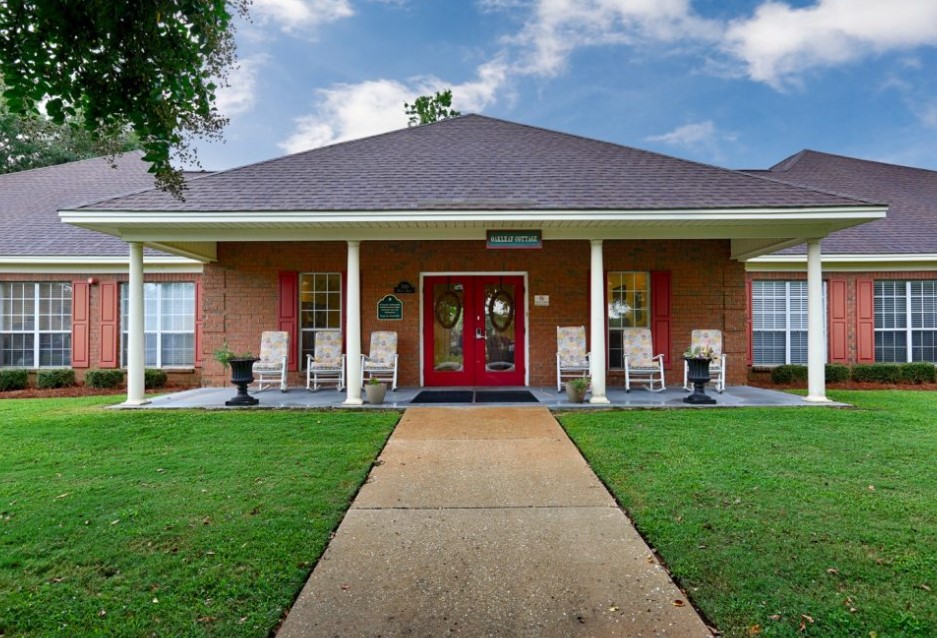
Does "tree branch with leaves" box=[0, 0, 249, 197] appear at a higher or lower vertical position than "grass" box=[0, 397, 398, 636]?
higher

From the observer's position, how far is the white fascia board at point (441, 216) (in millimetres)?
7035

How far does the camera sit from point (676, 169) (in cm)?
867

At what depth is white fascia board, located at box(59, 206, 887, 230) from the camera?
7.04m

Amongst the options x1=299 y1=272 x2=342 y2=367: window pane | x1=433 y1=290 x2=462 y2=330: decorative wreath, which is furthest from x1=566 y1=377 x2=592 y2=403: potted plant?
x1=299 y1=272 x2=342 y2=367: window pane

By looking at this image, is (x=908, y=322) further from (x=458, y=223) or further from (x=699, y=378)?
(x=458, y=223)

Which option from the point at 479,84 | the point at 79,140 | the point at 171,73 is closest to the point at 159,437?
the point at 79,140

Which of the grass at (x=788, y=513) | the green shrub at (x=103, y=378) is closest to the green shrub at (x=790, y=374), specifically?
the grass at (x=788, y=513)

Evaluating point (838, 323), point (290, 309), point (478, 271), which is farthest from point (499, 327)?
point (838, 323)

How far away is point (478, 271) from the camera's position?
9.45 metres

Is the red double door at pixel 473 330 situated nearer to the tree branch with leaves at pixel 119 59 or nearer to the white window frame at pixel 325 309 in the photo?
the white window frame at pixel 325 309

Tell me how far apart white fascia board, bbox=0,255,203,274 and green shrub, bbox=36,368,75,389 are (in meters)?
2.19

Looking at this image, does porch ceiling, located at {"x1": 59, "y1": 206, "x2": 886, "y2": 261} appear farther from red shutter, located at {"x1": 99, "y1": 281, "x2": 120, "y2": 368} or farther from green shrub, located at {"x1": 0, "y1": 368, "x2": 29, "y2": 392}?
green shrub, located at {"x1": 0, "y1": 368, "x2": 29, "y2": 392}

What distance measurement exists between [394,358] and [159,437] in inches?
157

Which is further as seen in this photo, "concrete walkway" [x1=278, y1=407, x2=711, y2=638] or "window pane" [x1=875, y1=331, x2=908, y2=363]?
"window pane" [x1=875, y1=331, x2=908, y2=363]
